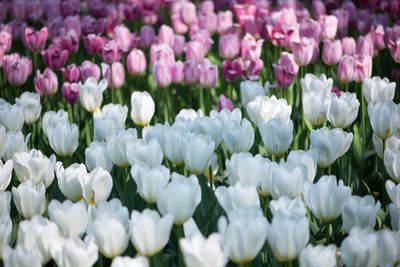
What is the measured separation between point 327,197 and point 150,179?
541 millimetres

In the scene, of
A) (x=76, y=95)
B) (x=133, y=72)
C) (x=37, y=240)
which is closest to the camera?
(x=37, y=240)

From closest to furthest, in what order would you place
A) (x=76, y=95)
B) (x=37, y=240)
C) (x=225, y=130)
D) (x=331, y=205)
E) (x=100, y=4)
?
(x=37, y=240) < (x=331, y=205) < (x=225, y=130) < (x=76, y=95) < (x=100, y=4)

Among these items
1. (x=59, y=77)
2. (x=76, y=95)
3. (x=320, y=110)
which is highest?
(x=320, y=110)

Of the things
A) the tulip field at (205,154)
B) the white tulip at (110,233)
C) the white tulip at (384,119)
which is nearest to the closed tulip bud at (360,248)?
the tulip field at (205,154)

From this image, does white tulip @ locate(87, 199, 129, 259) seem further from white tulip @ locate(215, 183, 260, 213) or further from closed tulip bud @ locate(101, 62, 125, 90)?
closed tulip bud @ locate(101, 62, 125, 90)

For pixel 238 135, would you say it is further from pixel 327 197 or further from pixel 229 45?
pixel 229 45

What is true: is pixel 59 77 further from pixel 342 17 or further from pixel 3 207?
pixel 3 207

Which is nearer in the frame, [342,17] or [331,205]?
[331,205]

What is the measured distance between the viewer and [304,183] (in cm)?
227

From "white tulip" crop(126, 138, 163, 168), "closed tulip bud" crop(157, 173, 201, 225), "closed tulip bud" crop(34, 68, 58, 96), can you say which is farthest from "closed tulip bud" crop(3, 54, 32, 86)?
"closed tulip bud" crop(157, 173, 201, 225)

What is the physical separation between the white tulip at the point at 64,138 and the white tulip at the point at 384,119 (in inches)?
44.8

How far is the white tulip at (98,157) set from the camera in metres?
2.67

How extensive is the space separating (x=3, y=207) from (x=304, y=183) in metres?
0.92

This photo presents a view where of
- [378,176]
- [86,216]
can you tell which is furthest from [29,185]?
[378,176]
